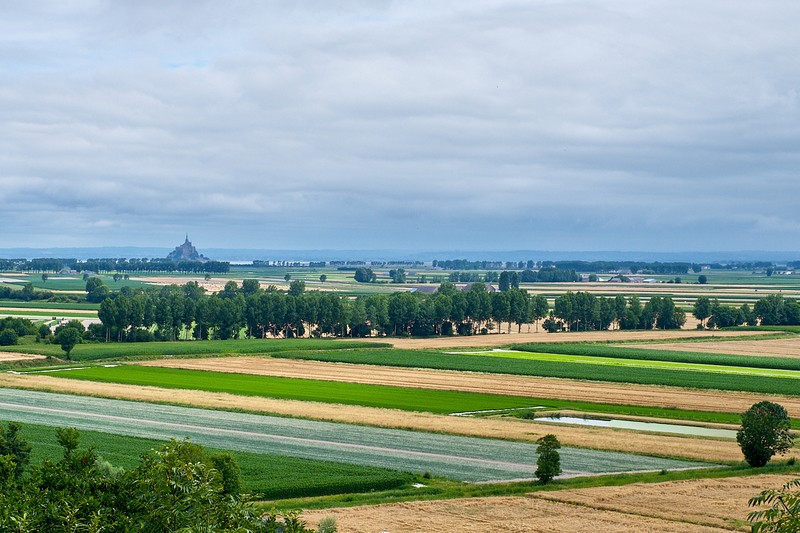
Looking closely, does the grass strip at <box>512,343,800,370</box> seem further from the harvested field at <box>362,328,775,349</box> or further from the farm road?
the farm road

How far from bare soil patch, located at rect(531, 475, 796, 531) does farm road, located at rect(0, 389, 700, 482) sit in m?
4.25

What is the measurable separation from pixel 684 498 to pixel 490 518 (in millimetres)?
8437

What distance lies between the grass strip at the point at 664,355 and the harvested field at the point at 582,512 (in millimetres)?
55304

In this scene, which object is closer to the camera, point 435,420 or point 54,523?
point 54,523

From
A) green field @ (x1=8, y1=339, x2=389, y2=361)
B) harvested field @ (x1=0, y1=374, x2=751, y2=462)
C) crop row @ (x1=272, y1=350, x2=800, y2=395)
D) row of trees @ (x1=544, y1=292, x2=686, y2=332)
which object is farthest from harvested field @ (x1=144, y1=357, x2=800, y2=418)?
row of trees @ (x1=544, y1=292, x2=686, y2=332)

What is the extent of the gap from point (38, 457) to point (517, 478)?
840 inches

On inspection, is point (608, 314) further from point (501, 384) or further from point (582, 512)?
point (582, 512)

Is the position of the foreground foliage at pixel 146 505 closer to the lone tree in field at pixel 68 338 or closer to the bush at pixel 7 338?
the lone tree in field at pixel 68 338

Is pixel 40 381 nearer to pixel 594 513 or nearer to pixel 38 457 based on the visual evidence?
pixel 38 457

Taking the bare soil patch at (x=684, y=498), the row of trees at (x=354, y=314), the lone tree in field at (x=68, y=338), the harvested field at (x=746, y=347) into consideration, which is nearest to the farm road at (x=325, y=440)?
the bare soil patch at (x=684, y=498)

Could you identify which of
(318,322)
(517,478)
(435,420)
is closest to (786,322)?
(318,322)

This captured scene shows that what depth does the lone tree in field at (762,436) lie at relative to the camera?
47.4 metres

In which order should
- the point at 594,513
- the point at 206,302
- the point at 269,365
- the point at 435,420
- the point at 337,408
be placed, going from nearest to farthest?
the point at 594,513 < the point at 435,420 < the point at 337,408 < the point at 269,365 < the point at 206,302

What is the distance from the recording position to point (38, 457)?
46.4 metres
